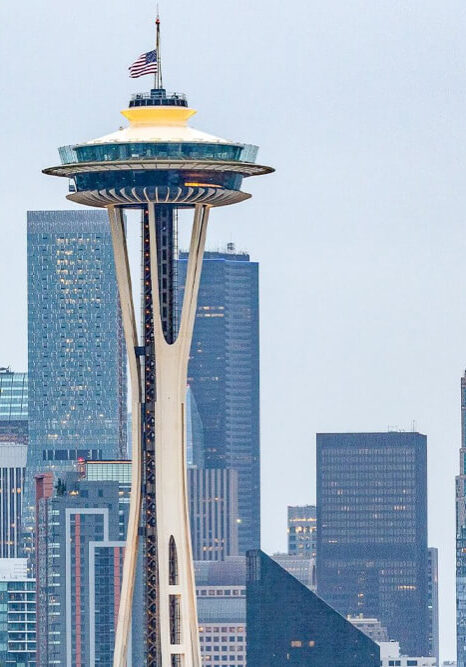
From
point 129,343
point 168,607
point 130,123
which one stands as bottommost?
point 168,607

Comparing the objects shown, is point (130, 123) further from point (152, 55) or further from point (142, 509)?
point (142, 509)

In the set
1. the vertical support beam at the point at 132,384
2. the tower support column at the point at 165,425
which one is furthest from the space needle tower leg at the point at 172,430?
the vertical support beam at the point at 132,384

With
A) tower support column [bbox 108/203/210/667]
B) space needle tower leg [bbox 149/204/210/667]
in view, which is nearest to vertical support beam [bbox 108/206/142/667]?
tower support column [bbox 108/203/210/667]

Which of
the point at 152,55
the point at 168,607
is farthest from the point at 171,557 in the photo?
the point at 152,55

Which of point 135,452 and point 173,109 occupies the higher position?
point 173,109

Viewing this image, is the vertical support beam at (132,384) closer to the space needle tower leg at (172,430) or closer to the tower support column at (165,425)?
the tower support column at (165,425)

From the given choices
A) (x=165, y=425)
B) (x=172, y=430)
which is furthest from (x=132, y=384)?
(x=172, y=430)

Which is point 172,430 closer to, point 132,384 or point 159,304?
point 132,384
